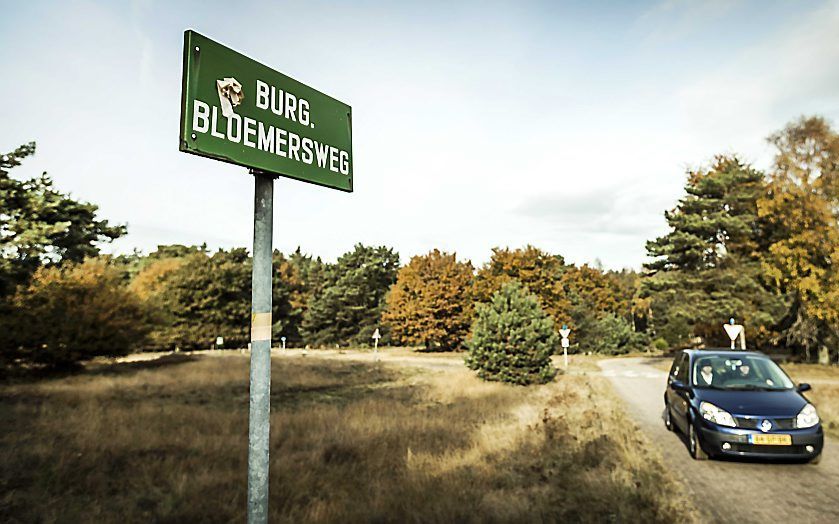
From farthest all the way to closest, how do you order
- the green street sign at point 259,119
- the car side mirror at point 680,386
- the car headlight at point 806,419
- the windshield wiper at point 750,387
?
the car side mirror at point 680,386 < the windshield wiper at point 750,387 < the car headlight at point 806,419 < the green street sign at point 259,119

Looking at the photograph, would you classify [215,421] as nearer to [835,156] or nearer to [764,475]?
[764,475]

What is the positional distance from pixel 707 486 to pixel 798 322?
22465mm

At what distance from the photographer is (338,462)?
750cm

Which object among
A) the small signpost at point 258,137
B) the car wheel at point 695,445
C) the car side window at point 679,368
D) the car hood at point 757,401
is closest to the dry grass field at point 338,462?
the car wheel at point 695,445

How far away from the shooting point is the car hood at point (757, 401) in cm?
677

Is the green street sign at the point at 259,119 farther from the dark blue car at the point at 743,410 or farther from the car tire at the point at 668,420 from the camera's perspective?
the car tire at the point at 668,420

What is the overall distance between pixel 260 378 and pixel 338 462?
19.9ft

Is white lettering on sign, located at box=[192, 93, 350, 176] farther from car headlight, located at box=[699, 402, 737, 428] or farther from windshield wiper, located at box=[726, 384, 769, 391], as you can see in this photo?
windshield wiper, located at box=[726, 384, 769, 391]

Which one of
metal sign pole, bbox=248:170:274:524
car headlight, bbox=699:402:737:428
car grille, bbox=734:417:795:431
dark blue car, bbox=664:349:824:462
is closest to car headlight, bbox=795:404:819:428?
dark blue car, bbox=664:349:824:462

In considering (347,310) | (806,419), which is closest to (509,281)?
(806,419)

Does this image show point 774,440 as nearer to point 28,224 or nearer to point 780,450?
point 780,450

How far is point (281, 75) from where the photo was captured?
2.33 meters

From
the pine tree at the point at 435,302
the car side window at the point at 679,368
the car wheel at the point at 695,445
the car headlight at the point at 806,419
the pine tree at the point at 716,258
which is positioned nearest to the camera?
the car headlight at the point at 806,419

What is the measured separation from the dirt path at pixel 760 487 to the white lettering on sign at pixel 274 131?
5.77m
